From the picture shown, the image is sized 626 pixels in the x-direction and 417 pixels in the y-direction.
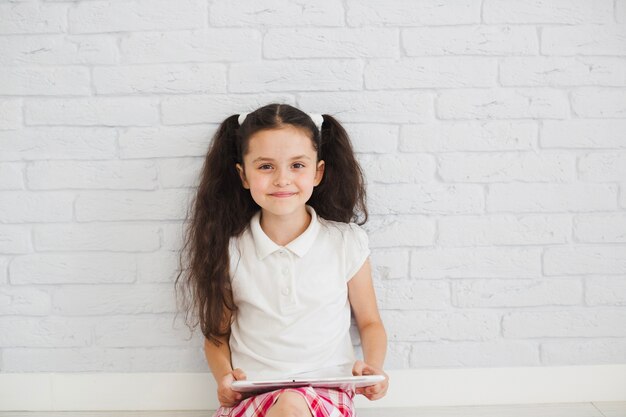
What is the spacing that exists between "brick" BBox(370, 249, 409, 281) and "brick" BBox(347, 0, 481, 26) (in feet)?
1.74

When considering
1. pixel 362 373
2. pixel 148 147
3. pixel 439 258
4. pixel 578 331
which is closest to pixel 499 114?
pixel 439 258

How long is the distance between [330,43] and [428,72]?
0.77ft

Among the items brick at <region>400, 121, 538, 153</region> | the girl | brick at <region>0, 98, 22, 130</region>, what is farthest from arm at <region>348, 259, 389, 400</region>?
brick at <region>0, 98, 22, 130</region>

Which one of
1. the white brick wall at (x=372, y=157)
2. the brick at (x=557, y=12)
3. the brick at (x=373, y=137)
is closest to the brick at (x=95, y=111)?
the white brick wall at (x=372, y=157)

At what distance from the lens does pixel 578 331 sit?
1440mm

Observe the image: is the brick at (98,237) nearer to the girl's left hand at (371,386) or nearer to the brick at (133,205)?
the brick at (133,205)

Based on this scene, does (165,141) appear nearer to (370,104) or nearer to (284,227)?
(284,227)

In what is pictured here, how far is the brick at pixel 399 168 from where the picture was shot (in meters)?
Answer: 1.39

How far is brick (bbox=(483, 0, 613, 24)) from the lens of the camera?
4.42ft

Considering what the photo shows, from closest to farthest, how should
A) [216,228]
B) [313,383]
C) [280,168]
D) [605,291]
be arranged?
1. [313,383]
2. [280,168]
3. [216,228]
4. [605,291]

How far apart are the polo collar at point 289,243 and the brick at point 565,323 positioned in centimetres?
52

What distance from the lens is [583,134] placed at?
1.38 metres

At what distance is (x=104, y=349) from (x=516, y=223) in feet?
3.40

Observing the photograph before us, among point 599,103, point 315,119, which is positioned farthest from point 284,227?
point 599,103
